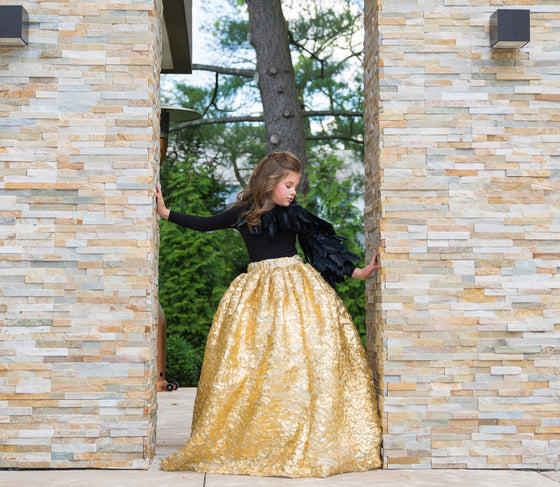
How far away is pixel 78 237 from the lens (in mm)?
3037

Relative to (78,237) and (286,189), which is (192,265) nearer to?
(286,189)

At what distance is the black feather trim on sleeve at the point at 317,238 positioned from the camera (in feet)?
10.7

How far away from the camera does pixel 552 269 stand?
3.10 meters

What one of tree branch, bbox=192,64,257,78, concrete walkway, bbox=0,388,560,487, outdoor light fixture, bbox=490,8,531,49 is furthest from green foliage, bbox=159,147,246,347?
outdoor light fixture, bbox=490,8,531,49

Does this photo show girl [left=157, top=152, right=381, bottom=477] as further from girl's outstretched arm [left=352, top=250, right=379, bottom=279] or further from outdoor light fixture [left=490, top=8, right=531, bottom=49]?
outdoor light fixture [left=490, top=8, right=531, bottom=49]

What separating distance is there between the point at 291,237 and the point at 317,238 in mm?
132

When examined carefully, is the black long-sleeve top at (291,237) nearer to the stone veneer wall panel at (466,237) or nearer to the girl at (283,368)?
the girl at (283,368)

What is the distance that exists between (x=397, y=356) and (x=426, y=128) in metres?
1.08

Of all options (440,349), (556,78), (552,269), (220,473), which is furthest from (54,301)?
(556,78)

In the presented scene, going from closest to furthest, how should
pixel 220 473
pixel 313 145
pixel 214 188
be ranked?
pixel 220 473, pixel 214 188, pixel 313 145

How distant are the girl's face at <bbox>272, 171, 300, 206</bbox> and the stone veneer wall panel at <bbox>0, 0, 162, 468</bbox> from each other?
2.08ft

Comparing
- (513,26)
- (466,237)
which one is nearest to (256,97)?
(513,26)

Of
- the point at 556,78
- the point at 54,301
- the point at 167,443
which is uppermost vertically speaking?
the point at 556,78

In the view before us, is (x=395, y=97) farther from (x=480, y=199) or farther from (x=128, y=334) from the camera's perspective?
(x=128, y=334)
